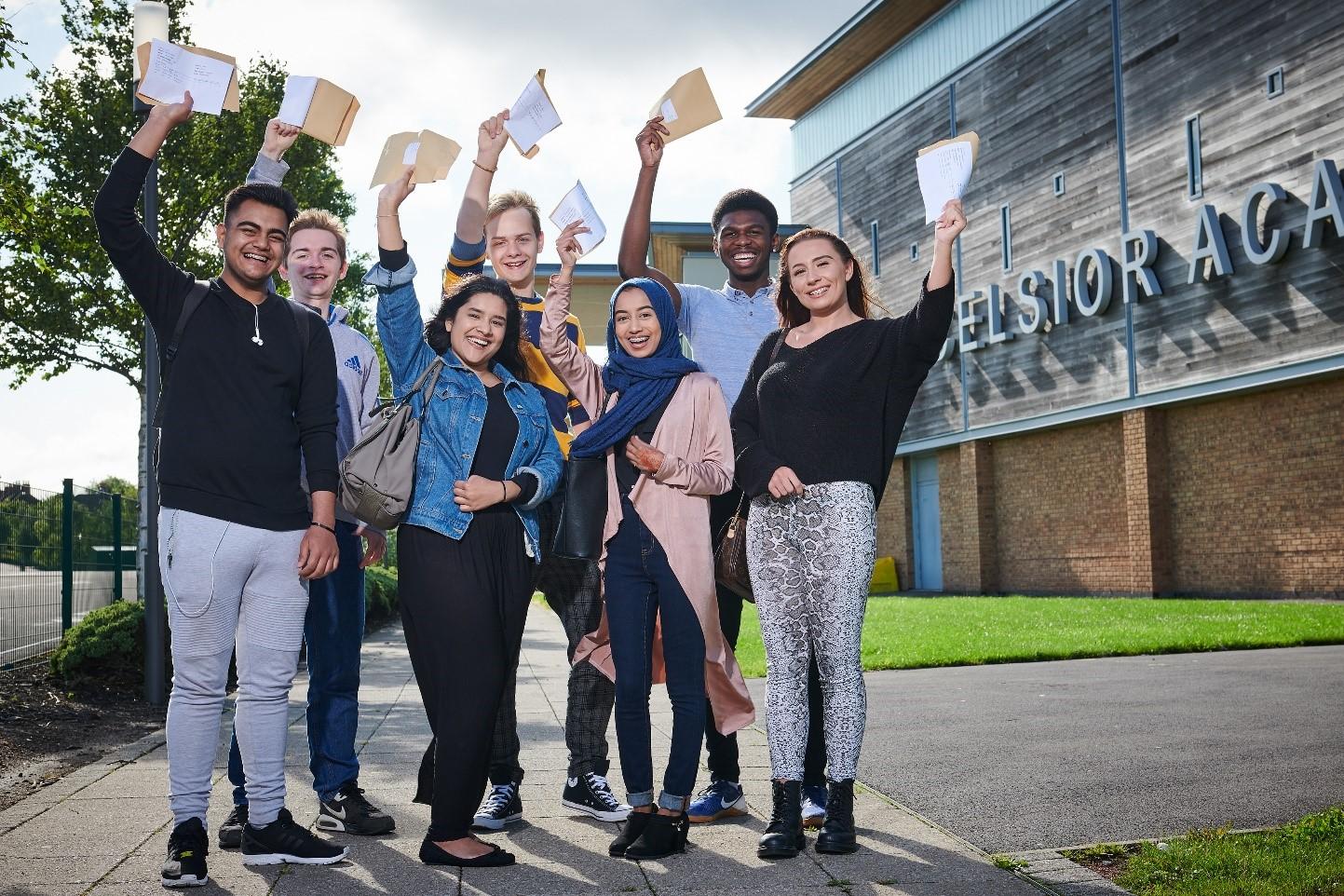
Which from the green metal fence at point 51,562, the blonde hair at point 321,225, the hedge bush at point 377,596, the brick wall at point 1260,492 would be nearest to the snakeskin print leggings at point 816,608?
the blonde hair at point 321,225

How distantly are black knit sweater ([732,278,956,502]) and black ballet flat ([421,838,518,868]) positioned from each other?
4.77 feet

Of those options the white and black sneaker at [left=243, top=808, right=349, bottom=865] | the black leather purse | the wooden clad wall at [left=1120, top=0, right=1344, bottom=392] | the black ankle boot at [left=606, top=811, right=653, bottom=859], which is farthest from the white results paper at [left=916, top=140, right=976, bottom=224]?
the wooden clad wall at [left=1120, top=0, right=1344, bottom=392]

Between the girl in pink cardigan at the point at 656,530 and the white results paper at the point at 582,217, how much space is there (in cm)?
9

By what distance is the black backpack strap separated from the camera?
13.0 feet

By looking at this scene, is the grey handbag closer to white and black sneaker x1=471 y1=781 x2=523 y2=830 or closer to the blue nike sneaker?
white and black sneaker x1=471 y1=781 x2=523 y2=830

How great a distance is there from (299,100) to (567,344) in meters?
1.28

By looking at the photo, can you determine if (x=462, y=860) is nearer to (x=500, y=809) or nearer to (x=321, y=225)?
(x=500, y=809)

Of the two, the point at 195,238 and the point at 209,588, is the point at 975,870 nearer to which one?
the point at 209,588

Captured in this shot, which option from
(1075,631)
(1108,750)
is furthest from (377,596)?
(1108,750)

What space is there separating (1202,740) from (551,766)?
314 centimetres

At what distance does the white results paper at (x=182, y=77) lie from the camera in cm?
395

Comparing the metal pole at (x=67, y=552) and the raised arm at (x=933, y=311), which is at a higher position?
the raised arm at (x=933, y=311)

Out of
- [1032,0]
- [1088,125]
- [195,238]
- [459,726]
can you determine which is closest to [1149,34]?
[1088,125]

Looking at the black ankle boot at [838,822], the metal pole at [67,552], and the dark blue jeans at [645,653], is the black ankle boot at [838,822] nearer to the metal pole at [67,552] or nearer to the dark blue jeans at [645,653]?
the dark blue jeans at [645,653]
